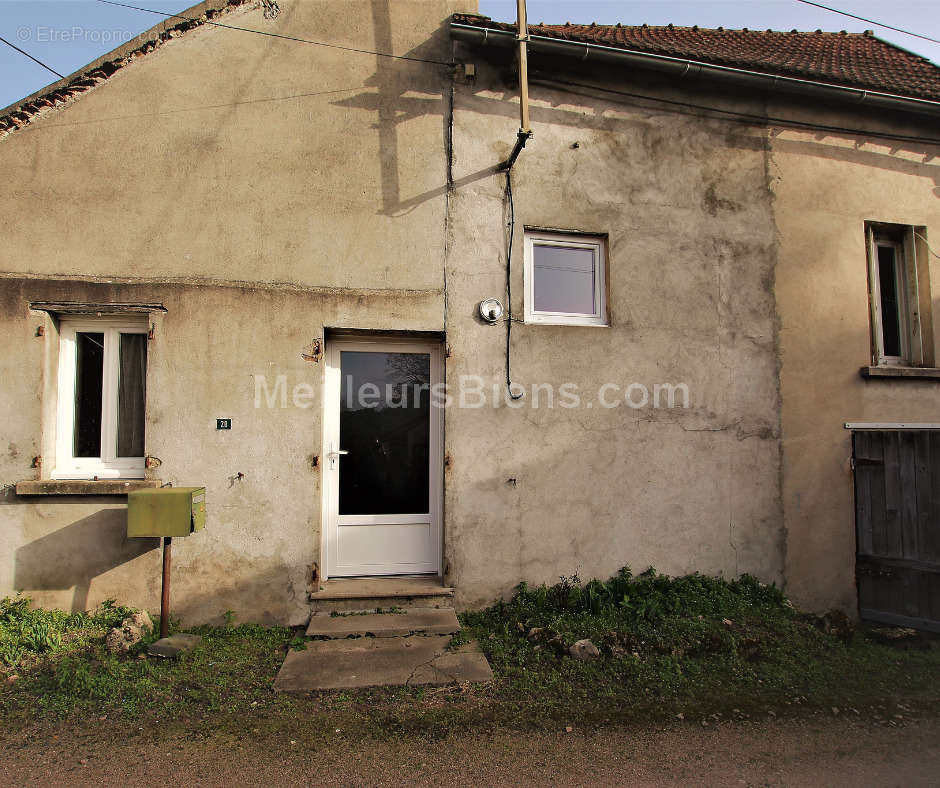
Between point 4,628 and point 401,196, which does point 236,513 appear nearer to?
point 4,628

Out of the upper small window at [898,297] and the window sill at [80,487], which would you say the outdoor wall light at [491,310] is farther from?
the upper small window at [898,297]

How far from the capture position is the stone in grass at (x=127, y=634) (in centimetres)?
402

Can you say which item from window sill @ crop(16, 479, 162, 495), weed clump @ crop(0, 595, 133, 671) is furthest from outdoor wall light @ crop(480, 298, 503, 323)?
weed clump @ crop(0, 595, 133, 671)

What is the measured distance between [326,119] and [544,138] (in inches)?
80.6

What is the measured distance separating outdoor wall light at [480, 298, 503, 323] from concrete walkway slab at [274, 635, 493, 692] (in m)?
2.73

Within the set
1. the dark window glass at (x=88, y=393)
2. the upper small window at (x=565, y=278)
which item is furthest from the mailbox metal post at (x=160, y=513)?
the upper small window at (x=565, y=278)

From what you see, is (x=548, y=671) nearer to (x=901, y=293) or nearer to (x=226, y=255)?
(x=226, y=255)

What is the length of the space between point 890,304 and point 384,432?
578 cm

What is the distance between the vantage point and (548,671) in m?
3.89

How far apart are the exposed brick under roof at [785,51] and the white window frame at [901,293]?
143 centimetres

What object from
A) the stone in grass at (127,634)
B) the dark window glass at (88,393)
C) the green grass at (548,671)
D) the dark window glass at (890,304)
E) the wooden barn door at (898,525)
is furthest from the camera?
the dark window glass at (890,304)

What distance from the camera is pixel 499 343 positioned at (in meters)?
4.99

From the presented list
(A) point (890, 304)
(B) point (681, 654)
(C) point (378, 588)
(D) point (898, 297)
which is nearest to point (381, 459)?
(C) point (378, 588)

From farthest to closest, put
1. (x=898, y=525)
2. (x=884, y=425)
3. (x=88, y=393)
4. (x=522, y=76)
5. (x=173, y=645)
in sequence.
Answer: (x=884, y=425) < (x=898, y=525) < (x=522, y=76) < (x=88, y=393) < (x=173, y=645)
